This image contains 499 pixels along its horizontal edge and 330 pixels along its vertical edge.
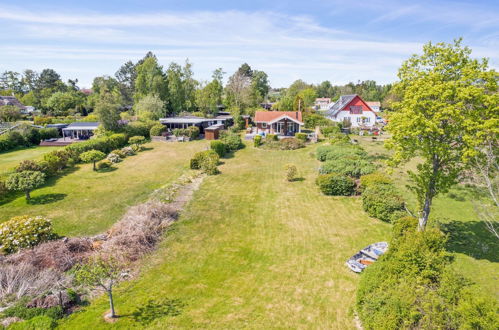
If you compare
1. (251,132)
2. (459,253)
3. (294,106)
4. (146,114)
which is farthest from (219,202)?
(294,106)

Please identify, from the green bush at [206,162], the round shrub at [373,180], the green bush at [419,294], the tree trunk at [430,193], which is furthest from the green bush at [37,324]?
the round shrub at [373,180]

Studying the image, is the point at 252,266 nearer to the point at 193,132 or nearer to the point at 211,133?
the point at 211,133

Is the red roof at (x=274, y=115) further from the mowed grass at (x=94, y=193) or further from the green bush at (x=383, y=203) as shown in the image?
the green bush at (x=383, y=203)

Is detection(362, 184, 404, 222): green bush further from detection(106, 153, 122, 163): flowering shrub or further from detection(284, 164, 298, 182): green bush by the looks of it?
detection(106, 153, 122, 163): flowering shrub

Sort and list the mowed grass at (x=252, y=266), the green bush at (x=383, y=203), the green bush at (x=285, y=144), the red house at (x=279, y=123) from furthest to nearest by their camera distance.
A: the red house at (x=279, y=123) < the green bush at (x=285, y=144) < the green bush at (x=383, y=203) < the mowed grass at (x=252, y=266)

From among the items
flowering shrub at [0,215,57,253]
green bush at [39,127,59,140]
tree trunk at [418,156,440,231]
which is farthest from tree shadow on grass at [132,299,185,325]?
green bush at [39,127,59,140]

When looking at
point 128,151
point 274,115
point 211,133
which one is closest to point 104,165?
point 128,151

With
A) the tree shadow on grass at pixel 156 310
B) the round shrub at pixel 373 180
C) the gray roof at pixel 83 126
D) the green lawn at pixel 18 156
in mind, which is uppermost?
the gray roof at pixel 83 126

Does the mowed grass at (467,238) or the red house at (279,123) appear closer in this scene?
the mowed grass at (467,238)
